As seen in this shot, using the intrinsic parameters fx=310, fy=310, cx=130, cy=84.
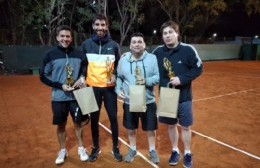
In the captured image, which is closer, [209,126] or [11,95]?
[209,126]

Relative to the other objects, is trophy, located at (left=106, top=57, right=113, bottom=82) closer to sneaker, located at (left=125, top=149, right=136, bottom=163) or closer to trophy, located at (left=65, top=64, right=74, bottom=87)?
trophy, located at (left=65, top=64, right=74, bottom=87)

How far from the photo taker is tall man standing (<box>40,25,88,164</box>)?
4.30m

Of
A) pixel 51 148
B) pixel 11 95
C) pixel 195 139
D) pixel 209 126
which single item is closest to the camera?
pixel 51 148

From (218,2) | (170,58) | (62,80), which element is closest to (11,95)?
(62,80)

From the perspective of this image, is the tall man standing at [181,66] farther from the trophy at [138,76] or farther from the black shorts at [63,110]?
the black shorts at [63,110]

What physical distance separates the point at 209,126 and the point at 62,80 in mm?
3559

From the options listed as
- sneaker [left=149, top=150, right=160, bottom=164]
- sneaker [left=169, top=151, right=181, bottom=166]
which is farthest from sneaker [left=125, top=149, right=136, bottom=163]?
sneaker [left=169, top=151, right=181, bottom=166]

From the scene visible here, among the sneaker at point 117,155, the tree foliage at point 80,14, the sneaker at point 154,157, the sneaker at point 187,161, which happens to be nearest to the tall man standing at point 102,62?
the sneaker at point 117,155

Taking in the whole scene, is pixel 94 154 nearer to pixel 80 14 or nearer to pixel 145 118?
pixel 145 118

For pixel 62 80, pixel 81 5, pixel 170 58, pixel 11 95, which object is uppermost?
pixel 81 5

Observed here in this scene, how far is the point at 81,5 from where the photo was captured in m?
23.9

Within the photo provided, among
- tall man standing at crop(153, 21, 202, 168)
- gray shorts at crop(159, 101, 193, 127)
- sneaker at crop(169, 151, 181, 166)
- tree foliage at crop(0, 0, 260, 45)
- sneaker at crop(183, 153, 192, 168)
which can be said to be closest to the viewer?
tall man standing at crop(153, 21, 202, 168)

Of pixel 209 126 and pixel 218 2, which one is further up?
pixel 218 2

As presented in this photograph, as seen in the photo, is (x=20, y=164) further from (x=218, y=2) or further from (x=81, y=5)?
(x=218, y=2)
